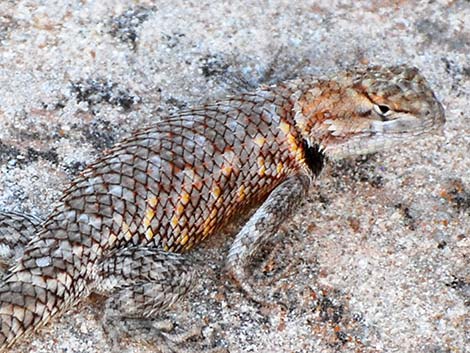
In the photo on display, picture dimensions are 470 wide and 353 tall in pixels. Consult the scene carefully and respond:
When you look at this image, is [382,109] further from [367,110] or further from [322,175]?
[322,175]

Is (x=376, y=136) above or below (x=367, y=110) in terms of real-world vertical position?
below

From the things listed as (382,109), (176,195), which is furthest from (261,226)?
(382,109)

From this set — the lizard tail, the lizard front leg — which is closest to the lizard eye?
the lizard front leg

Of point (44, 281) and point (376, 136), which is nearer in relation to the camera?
point (44, 281)

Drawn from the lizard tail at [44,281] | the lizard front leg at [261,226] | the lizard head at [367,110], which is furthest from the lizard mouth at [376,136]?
the lizard tail at [44,281]

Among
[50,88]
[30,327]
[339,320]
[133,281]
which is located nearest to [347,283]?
[339,320]

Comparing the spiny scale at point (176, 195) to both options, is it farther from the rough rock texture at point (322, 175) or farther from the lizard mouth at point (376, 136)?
the rough rock texture at point (322, 175)
